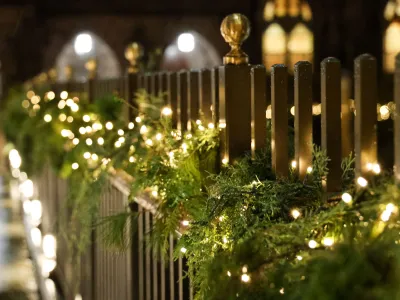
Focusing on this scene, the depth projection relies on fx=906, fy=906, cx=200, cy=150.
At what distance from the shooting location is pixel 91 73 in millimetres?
8406

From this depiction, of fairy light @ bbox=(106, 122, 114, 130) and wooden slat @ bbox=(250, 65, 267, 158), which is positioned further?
fairy light @ bbox=(106, 122, 114, 130)

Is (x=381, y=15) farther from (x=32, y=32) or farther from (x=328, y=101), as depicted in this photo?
(x=328, y=101)

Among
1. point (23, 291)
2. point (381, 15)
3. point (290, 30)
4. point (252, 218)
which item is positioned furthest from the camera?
point (290, 30)

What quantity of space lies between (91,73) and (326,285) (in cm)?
695

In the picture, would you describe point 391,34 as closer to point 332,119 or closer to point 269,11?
point 269,11

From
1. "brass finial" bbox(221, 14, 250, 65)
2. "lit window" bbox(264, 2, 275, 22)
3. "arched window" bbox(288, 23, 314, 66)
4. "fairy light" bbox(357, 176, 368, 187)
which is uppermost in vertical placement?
"lit window" bbox(264, 2, 275, 22)

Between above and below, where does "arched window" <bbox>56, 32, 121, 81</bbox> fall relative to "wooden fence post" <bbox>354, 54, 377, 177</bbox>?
above

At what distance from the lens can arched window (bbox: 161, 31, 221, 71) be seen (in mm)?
20987

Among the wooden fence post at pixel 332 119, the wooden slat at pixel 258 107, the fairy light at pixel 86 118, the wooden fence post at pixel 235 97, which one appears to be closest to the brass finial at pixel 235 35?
the wooden fence post at pixel 235 97

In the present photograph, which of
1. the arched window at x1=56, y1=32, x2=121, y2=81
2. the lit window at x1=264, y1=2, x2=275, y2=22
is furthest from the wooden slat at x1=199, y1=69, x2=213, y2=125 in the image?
the arched window at x1=56, y1=32, x2=121, y2=81

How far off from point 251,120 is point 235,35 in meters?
0.32

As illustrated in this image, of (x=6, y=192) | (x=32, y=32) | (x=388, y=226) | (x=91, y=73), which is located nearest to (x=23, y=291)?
(x=91, y=73)

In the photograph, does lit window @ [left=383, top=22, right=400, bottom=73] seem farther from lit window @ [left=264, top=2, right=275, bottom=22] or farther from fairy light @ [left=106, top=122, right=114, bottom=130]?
fairy light @ [left=106, top=122, right=114, bottom=130]

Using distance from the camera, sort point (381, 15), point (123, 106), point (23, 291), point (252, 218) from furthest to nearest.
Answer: point (381, 15), point (23, 291), point (123, 106), point (252, 218)
